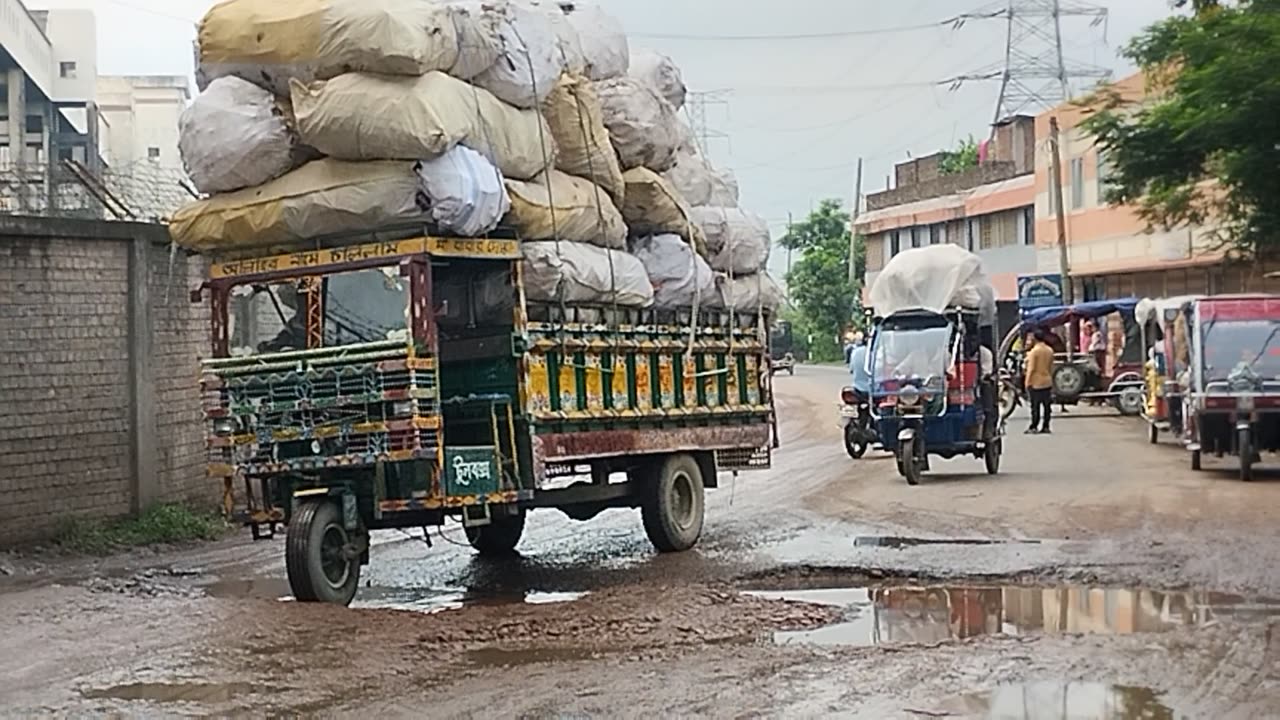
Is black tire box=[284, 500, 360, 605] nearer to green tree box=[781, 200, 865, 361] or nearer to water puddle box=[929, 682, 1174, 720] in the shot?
water puddle box=[929, 682, 1174, 720]

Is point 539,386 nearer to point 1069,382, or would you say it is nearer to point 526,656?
point 526,656

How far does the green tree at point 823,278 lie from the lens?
8000cm

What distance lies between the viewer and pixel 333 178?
444 inches

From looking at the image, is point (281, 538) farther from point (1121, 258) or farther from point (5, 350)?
point (1121, 258)

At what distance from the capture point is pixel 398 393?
11.1 metres

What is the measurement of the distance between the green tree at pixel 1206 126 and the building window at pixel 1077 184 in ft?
70.6

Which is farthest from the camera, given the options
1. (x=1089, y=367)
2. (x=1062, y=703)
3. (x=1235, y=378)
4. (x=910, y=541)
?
(x=1089, y=367)

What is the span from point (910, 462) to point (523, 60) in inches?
355

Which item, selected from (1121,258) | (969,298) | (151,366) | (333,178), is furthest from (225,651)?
(1121,258)

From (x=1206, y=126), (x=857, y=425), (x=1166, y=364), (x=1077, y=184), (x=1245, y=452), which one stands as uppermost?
(x=1077, y=184)

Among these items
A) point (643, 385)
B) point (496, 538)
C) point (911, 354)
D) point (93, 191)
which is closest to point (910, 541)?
point (643, 385)

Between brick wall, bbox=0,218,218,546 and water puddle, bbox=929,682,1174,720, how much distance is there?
33.0 feet

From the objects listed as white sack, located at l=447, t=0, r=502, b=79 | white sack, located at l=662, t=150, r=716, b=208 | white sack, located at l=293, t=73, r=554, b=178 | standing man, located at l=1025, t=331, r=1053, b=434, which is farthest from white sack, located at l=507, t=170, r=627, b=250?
standing man, located at l=1025, t=331, r=1053, b=434

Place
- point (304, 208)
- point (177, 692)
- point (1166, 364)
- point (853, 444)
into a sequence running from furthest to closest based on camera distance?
1. point (853, 444)
2. point (1166, 364)
3. point (304, 208)
4. point (177, 692)
